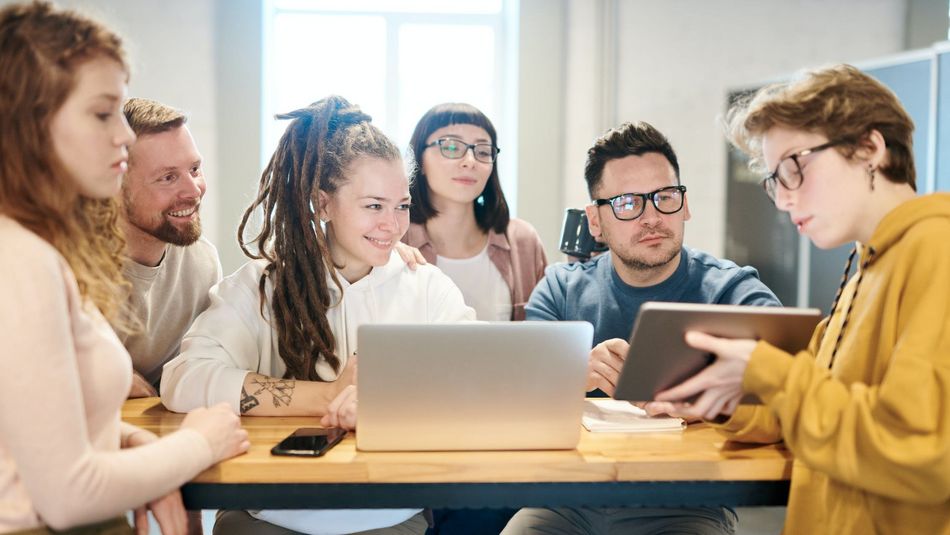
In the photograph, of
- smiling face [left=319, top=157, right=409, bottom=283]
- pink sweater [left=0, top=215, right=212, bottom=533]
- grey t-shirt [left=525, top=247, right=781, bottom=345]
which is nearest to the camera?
pink sweater [left=0, top=215, right=212, bottom=533]

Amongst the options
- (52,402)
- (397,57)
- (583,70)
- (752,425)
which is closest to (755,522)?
(752,425)

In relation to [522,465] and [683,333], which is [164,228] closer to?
[522,465]

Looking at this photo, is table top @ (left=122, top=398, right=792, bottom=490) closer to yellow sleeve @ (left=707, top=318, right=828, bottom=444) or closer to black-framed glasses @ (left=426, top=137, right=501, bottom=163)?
yellow sleeve @ (left=707, top=318, right=828, bottom=444)

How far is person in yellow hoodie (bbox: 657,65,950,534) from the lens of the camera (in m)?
1.07

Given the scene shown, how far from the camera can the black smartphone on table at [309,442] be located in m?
1.29

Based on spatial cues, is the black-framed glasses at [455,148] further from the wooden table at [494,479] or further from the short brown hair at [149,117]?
the wooden table at [494,479]

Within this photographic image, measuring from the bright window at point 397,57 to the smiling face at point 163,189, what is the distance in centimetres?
253

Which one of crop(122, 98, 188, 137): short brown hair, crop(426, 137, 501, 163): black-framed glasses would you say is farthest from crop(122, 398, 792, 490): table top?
crop(426, 137, 501, 163): black-framed glasses

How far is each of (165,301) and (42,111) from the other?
1.12 meters

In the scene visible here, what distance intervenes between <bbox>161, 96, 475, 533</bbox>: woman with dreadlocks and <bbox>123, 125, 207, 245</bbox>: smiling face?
27 cm

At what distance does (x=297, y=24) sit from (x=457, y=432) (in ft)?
12.6

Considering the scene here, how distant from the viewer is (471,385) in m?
Answer: 1.26

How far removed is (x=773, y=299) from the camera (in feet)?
6.36

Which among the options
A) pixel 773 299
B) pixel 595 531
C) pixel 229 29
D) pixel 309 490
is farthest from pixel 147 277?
pixel 229 29
